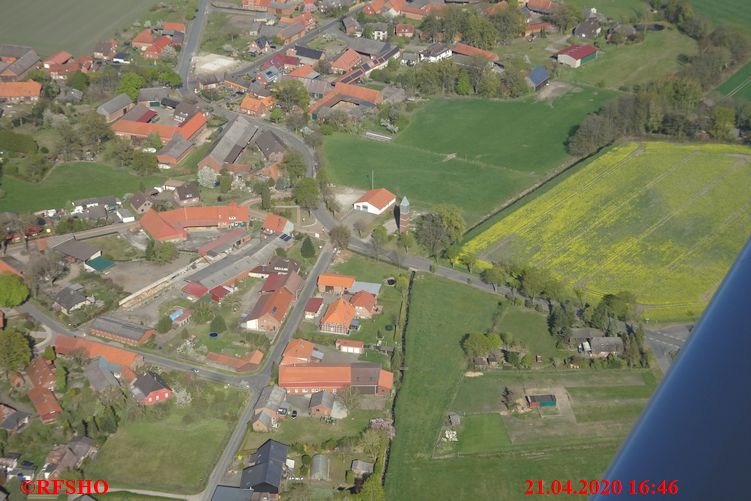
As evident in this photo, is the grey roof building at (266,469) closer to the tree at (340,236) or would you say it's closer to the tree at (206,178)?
the tree at (340,236)

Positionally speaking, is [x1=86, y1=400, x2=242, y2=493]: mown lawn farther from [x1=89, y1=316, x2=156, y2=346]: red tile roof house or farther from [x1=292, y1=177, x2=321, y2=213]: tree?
[x1=292, y1=177, x2=321, y2=213]: tree

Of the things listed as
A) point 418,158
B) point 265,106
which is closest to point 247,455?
point 418,158

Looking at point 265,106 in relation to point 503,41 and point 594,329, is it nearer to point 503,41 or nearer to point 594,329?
point 503,41

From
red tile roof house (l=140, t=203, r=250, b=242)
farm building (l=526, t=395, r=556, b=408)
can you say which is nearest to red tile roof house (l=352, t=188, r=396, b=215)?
red tile roof house (l=140, t=203, r=250, b=242)

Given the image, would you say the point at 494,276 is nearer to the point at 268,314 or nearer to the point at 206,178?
the point at 268,314

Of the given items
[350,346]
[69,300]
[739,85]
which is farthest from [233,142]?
[739,85]

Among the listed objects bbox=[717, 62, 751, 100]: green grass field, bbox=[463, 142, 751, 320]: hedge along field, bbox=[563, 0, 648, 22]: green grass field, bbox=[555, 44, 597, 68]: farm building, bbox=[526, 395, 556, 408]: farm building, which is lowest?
bbox=[563, 0, 648, 22]: green grass field
